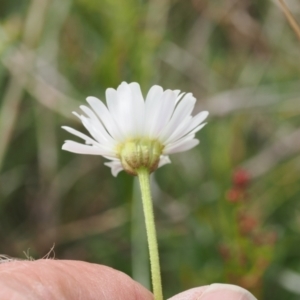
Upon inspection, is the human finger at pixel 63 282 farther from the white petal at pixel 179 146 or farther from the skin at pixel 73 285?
the white petal at pixel 179 146

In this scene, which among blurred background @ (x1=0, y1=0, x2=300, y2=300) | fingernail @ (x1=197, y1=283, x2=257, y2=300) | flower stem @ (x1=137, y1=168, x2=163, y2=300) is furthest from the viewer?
blurred background @ (x1=0, y1=0, x2=300, y2=300)

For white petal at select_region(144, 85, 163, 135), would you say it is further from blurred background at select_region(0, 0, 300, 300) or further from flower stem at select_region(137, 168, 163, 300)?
blurred background at select_region(0, 0, 300, 300)

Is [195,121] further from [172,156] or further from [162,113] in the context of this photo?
[172,156]

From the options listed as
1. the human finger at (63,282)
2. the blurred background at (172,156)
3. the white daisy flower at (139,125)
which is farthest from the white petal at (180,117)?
the blurred background at (172,156)

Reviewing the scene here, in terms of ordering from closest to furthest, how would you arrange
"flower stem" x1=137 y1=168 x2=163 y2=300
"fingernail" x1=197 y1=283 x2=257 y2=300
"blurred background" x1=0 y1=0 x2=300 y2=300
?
"flower stem" x1=137 y1=168 x2=163 y2=300 → "fingernail" x1=197 y1=283 x2=257 y2=300 → "blurred background" x1=0 y1=0 x2=300 y2=300

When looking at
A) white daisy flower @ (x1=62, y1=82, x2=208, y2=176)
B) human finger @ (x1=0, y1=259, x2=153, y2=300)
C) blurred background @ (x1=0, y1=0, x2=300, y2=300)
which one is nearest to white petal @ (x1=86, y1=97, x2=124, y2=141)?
white daisy flower @ (x1=62, y1=82, x2=208, y2=176)

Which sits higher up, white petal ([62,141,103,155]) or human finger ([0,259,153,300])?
white petal ([62,141,103,155])

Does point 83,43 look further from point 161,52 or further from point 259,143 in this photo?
point 259,143

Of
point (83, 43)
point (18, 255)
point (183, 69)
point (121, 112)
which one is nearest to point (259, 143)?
point (183, 69)
